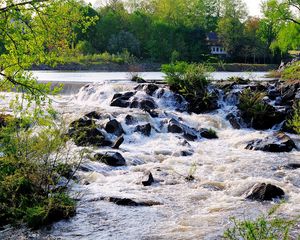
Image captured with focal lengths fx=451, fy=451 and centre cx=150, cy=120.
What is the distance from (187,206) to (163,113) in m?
9.30

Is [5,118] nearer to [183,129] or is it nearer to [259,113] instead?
[183,129]

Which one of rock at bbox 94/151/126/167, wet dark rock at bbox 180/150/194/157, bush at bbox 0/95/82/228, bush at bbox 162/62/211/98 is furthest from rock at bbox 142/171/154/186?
bush at bbox 162/62/211/98

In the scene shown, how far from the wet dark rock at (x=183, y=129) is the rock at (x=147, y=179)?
5410 mm

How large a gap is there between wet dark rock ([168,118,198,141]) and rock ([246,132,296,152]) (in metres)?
2.26

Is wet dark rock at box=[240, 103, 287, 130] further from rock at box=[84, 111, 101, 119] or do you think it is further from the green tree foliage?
the green tree foliage

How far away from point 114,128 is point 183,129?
8.42ft

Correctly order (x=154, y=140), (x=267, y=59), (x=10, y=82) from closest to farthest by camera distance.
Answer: (x=10, y=82)
(x=154, y=140)
(x=267, y=59)

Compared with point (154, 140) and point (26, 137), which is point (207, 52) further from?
point (26, 137)

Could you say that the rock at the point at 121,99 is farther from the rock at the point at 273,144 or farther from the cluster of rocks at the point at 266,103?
the rock at the point at 273,144

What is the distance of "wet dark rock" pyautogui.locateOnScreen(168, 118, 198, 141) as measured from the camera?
51.1ft

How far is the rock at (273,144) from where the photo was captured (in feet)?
44.5

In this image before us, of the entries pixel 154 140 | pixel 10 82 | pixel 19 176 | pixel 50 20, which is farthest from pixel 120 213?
pixel 154 140

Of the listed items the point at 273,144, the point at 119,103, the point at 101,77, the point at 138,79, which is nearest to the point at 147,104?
the point at 119,103

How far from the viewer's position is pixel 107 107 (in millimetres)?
19047
